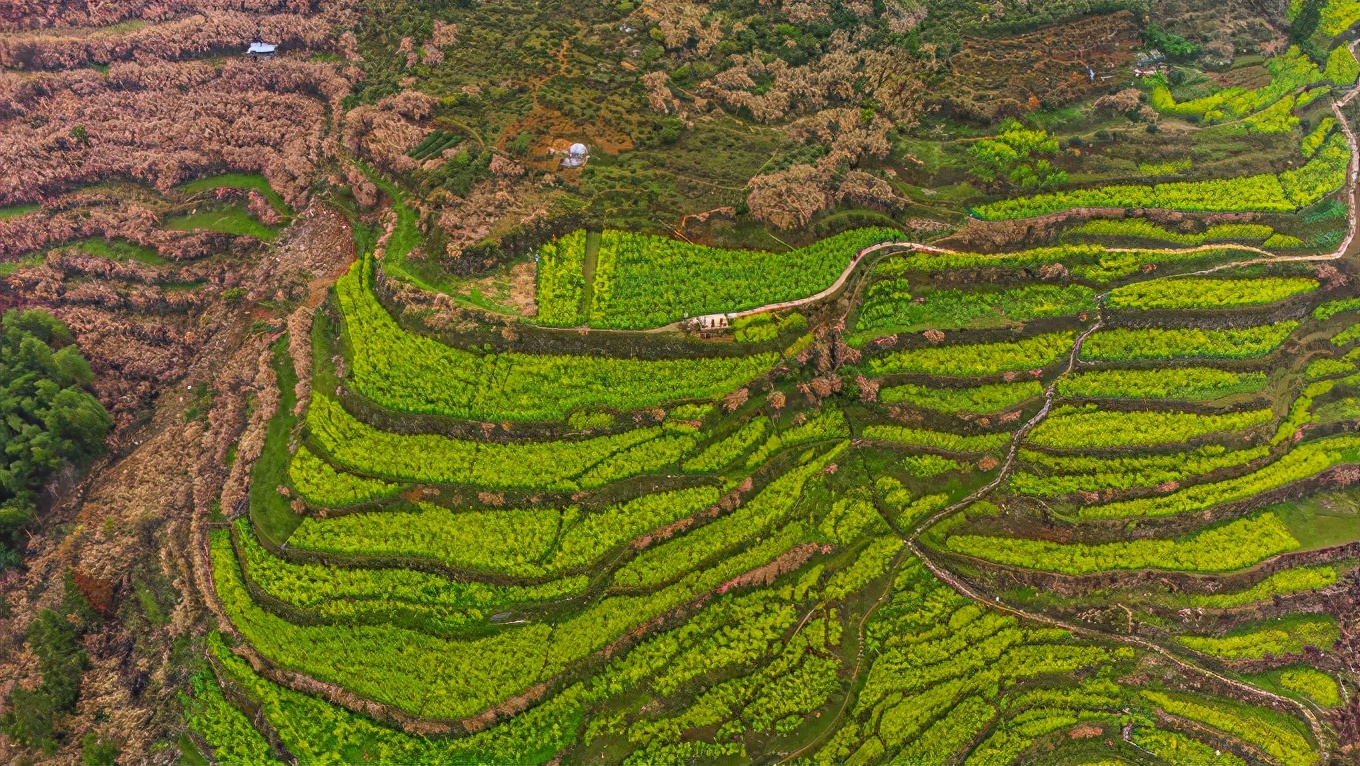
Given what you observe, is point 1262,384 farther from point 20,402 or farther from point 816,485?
point 20,402

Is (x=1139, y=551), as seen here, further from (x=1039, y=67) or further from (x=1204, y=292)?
(x=1039, y=67)

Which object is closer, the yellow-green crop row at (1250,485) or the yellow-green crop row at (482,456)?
the yellow-green crop row at (482,456)

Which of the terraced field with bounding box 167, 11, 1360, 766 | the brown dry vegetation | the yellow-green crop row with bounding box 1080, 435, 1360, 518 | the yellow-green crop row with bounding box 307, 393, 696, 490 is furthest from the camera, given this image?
the brown dry vegetation

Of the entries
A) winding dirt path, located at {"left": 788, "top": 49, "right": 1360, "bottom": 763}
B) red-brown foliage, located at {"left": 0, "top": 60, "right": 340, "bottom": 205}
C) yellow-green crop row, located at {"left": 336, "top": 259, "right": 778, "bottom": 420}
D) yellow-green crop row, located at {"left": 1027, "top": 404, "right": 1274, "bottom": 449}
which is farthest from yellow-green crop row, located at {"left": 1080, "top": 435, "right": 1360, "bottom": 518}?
red-brown foliage, located at {"left": 0, "top": 60, "right": 340, "bottom": 205}

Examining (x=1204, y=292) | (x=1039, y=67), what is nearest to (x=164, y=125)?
(x=1039, y=67)

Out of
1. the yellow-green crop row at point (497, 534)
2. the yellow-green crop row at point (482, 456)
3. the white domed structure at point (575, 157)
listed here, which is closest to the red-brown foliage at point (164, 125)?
the white domed structure at point (575, 157)

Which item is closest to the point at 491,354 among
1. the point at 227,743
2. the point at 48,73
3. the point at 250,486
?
the point at 250,486

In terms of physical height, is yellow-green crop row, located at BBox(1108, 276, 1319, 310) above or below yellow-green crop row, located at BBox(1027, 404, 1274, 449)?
above

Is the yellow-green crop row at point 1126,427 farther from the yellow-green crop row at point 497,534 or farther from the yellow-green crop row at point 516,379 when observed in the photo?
the yellow-green crop row at point 497,534

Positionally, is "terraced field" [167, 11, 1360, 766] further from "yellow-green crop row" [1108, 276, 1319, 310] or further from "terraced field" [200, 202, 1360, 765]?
"yellow-green crop row" [1108, 276, 1319, 310]
